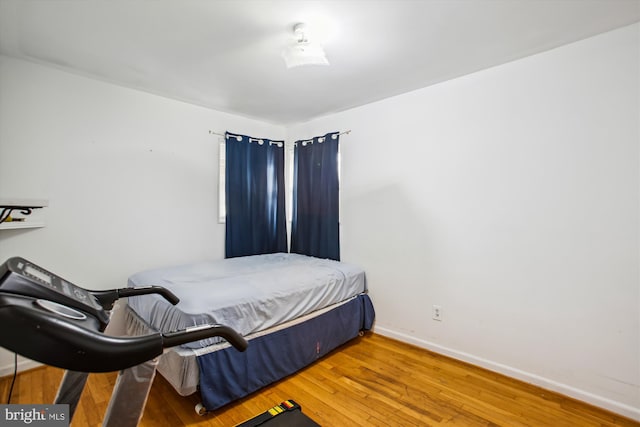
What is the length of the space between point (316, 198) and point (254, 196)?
31.0 inches

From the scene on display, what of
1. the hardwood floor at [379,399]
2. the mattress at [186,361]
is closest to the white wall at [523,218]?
the hardwood floor at [379,399]

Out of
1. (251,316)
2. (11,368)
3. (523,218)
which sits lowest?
(11,368)

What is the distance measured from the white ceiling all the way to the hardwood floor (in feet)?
8.06

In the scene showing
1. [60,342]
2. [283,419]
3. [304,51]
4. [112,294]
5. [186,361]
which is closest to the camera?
[60,342]

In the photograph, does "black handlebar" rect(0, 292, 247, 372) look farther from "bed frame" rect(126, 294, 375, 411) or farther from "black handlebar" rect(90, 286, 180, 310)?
"bed frame" rect(126, 294, 375, 411)

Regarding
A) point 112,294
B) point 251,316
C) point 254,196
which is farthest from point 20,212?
point 254,196

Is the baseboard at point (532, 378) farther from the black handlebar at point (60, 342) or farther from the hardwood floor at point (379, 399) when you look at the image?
the black handlebar at point (60, 342)

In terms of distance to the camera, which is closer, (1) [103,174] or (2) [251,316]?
(2) [251,316]

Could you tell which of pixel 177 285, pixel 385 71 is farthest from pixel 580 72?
pixel 177 285

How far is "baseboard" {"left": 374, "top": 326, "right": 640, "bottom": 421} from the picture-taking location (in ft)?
6.30

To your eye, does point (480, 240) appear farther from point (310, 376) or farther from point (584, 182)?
point (310, 376)

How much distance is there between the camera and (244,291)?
7.35ft

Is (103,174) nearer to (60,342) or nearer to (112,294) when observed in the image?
(112,294)

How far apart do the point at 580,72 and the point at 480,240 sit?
136 centimetres
